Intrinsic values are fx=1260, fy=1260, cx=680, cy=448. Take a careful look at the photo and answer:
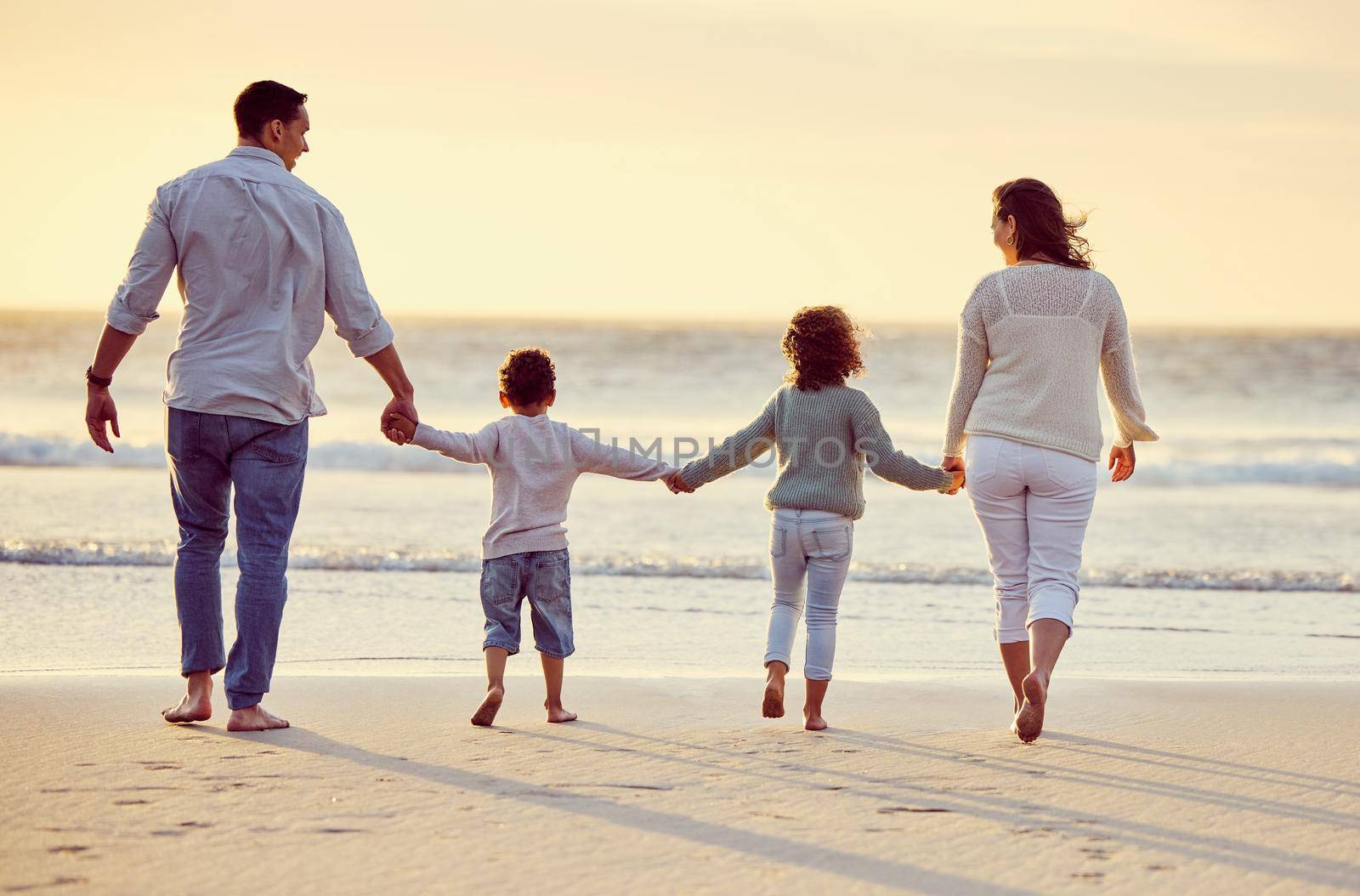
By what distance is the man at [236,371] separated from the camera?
3.42 meters

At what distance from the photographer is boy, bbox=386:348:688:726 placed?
150 inches

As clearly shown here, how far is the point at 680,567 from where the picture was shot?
7230mm

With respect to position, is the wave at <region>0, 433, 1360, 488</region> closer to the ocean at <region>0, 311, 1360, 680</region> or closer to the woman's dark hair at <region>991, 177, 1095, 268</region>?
the ocean at <region>0, 311, 1360, 680</region>

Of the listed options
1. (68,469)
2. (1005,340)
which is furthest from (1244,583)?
(68,469)

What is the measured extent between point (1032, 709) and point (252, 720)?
83.8 inches

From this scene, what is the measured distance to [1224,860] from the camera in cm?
255

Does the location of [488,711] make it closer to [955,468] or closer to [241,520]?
[241,520]

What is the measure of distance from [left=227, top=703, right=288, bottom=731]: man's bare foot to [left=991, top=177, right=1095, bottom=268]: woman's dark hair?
2535 millimetres

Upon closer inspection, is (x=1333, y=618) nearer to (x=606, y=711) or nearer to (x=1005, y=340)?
(x=1005, y=340)

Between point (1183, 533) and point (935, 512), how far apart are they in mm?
1818

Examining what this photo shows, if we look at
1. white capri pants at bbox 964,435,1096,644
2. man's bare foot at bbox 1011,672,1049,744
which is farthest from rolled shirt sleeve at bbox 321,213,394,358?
man's bare foot at bbox 1011,672,1049,744

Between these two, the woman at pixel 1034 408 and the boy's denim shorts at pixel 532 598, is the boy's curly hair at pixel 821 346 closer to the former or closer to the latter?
the woman at pixel 1034 408

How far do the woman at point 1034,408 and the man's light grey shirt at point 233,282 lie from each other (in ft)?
6.13

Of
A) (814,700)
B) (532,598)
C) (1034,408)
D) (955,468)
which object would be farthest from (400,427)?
(1034,408)
